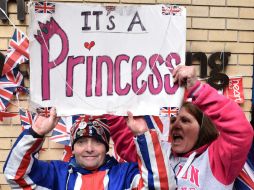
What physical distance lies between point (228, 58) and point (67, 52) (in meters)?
1.89

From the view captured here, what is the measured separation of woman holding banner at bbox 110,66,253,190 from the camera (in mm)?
2104

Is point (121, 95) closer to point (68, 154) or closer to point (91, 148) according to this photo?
point (91, 148)

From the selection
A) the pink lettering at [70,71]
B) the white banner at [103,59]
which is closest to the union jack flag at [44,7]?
the white banner at [103,59]

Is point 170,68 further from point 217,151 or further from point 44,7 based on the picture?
point 44,7

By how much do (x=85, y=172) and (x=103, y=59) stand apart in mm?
615

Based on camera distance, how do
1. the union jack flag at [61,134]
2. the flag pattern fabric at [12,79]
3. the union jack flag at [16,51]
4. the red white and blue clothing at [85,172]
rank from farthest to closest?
the union jack flag at [61,134] → the flag pattern fabric at [12,79] → the union jack flag at [16,51] → the red white and blue clothing at [85,172]

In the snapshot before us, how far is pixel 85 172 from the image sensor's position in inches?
91.0

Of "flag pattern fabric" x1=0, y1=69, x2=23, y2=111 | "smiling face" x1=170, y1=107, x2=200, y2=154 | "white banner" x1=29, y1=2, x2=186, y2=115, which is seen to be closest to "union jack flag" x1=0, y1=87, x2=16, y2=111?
"flag pattern fabric" x1=0, y1=69, x2=23, y2=111

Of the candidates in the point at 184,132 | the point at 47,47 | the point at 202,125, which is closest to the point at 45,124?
the point at 47,47

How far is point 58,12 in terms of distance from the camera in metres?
2.21

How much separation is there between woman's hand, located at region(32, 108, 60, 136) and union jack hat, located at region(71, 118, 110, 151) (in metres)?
0.21

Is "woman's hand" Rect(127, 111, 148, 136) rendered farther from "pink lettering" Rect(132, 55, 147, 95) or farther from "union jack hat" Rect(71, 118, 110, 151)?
"union jack hat" Rect(71, 118, 110, 151)

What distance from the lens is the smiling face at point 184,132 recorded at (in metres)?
2.36

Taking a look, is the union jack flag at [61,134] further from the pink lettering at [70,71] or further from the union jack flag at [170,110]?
the union jack flag at [170,110]
